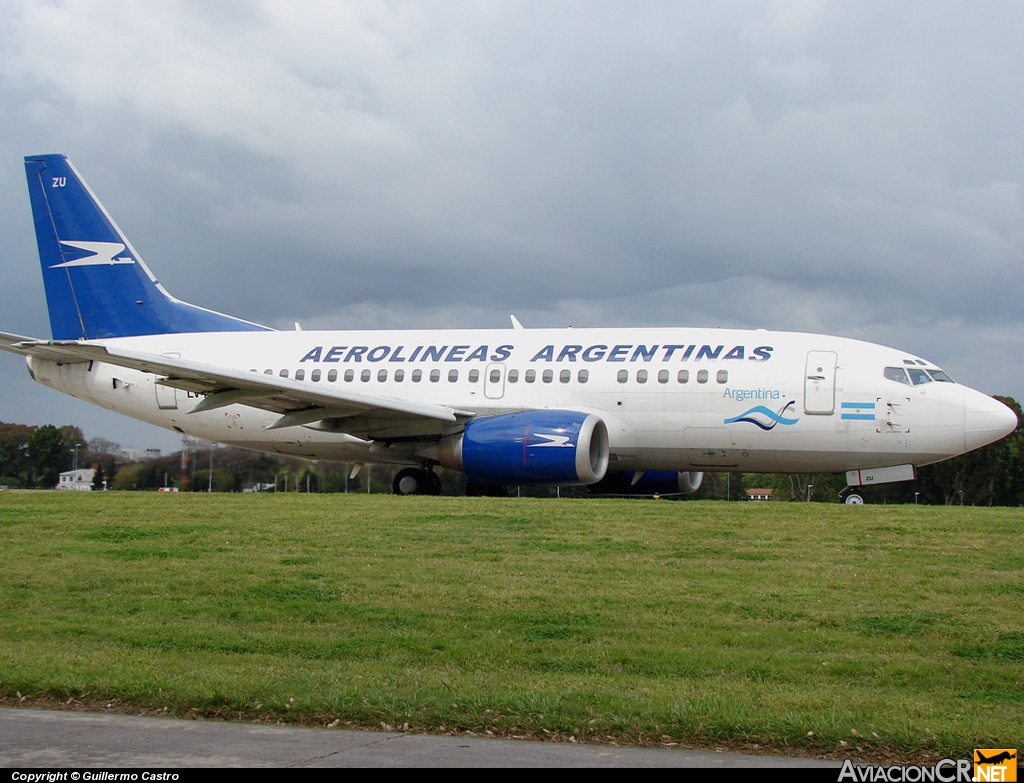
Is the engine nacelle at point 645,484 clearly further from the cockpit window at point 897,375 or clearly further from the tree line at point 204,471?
the cockpit window at point 897,375

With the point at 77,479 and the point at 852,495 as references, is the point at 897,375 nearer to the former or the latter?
the point at 852,495

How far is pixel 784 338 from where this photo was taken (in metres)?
20.2

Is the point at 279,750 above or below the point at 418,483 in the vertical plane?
below

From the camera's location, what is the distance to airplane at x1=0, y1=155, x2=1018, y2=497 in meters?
18.9

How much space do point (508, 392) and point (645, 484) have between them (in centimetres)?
445

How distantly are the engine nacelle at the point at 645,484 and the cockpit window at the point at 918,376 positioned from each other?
6.17 metres

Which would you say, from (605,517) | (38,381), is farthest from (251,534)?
(38,381)

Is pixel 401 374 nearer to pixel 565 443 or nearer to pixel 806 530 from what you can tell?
pixel 565 443

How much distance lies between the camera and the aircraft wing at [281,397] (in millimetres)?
18422

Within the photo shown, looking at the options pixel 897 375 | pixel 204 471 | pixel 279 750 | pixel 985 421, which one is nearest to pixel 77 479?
pixel 204 471

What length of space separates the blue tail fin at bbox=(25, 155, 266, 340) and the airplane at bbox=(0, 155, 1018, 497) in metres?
0.04

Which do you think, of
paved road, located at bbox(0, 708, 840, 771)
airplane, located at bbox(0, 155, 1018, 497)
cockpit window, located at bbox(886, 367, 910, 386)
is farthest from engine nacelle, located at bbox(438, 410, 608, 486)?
paved road, located at bbox(0, 708, 840, 771)

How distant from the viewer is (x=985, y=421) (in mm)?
18297

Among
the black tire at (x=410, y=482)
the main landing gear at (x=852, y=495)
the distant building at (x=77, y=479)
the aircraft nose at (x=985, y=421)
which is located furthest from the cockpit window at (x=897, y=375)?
the distant building at (x=77, y=479)
